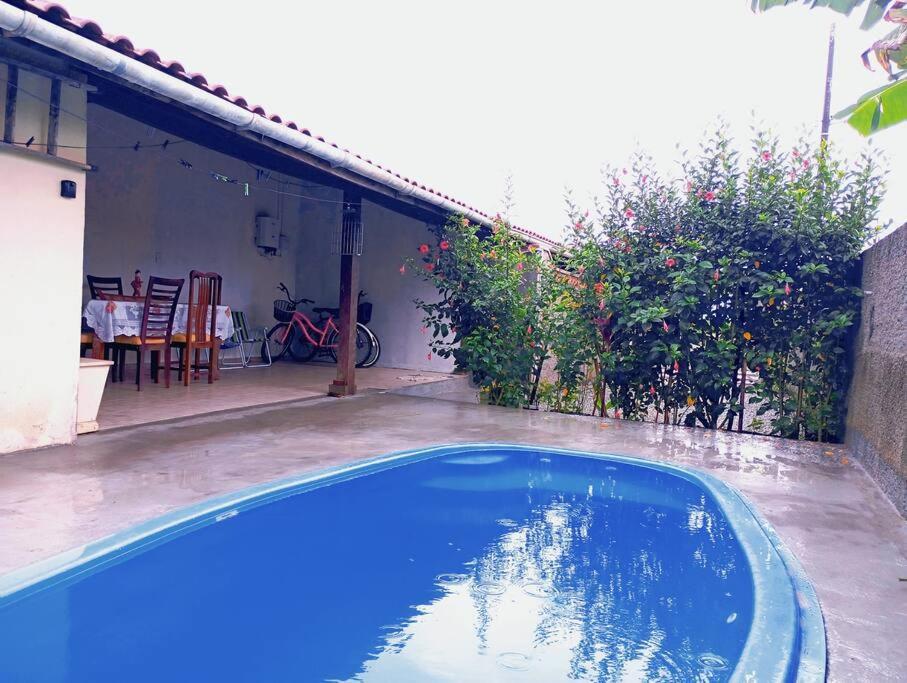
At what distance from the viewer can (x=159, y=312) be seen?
7566 mm

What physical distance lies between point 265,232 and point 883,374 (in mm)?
9099

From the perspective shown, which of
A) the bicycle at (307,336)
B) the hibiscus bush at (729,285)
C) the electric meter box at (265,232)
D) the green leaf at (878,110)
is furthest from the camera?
the electric meter box at (265,232)

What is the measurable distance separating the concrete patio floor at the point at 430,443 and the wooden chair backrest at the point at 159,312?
56.3 inches

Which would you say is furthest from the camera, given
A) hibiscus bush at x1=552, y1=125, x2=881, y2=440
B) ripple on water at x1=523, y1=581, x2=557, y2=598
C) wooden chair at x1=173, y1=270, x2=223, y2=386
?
wooden chair at x1=173, y1=270, x2=223, y2=386

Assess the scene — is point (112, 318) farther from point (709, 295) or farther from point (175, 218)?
point (709, 295)

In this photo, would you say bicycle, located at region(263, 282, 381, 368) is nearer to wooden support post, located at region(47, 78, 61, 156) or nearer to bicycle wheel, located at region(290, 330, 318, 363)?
bicycle wheel, located at region(290, 330, 318, 363)

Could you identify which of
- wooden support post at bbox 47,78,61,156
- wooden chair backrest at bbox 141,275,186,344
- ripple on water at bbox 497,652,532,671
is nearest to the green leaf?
ripple on water at bbox 497,652,532,671

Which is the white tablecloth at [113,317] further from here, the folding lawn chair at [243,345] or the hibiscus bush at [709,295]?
the hibiscus bush at [709,295]

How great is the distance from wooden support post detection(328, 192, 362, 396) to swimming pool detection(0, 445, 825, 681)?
11.9ft

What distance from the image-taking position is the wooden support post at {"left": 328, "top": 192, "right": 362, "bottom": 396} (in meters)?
7.97

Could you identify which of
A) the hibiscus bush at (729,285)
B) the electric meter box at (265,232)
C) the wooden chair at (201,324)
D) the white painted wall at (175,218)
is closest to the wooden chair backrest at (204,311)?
the wooden chair at (201,324)

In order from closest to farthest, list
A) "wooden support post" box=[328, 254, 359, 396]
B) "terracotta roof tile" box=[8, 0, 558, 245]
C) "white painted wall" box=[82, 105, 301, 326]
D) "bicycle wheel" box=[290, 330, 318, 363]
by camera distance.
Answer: "terracotta roof tile" box=[8, 0, 558, 245] < "wooden support post" box=[328, 254, 359, 396] < "white painted wall" box=[82, 105, 301, 326] < "bicycle wheel" box=[290, 330, 318, 363]

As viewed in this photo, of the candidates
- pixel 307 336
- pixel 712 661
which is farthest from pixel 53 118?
pixel 307 336

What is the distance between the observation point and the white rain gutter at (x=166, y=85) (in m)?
3.73
